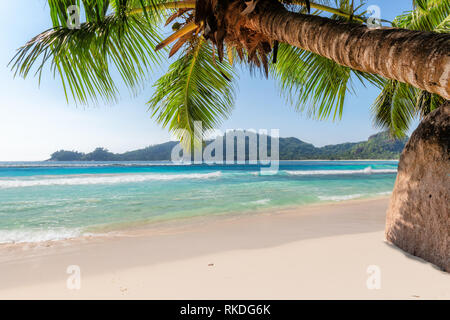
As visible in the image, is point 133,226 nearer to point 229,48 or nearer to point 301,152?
point 229,48

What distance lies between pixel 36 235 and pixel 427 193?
17.2ft

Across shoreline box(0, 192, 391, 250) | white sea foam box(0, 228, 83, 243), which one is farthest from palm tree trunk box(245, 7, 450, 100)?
white sea foam box(0, 228, 83, 243)

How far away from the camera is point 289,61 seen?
4102 millimetres

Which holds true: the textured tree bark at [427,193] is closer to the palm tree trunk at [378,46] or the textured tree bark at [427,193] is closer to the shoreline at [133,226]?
the palm tree trunk at [378,46]

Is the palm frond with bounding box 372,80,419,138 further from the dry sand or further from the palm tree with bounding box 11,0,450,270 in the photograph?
the dry sand

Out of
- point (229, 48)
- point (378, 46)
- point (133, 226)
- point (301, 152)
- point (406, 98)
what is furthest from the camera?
point (301, 152)

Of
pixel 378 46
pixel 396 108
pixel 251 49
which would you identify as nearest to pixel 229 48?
pixel 251 49

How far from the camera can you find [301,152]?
64.4 m

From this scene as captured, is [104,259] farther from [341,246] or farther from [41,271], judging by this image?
[341,246]

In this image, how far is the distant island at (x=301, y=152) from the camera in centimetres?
5706

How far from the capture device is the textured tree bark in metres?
2.07

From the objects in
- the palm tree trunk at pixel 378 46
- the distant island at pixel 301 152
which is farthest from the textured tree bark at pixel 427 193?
the distant island at pixel 301 152

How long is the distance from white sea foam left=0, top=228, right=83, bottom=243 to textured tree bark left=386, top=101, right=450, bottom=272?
4426 millimetres
